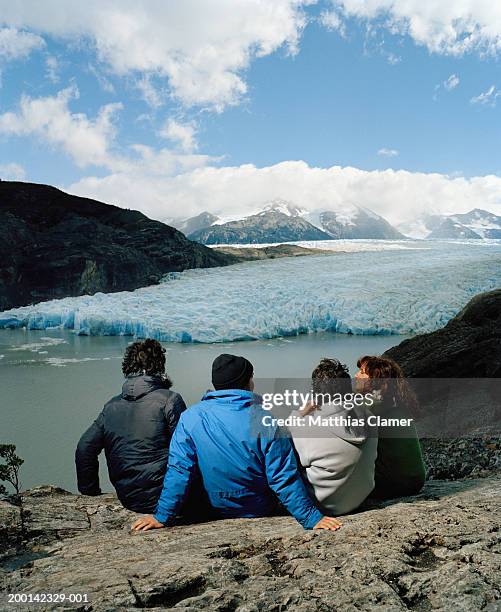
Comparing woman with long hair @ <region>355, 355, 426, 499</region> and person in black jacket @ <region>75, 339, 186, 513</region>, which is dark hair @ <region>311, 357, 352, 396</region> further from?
person in black jacket @ <region>75, 339, 186, 513</region>

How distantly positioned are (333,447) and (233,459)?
38cm

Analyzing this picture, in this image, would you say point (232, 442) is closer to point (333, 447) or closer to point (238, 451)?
point (238, 451)

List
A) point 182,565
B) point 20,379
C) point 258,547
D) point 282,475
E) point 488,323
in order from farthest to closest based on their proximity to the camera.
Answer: point 20,379 → point 488,323 → point 282,475 → point 258,547 → point 182,565

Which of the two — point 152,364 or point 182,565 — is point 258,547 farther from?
point 152,364

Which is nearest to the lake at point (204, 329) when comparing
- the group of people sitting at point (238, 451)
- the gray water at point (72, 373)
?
the gray water at point (72, 373)

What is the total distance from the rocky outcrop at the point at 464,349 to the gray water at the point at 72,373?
2.06 metres

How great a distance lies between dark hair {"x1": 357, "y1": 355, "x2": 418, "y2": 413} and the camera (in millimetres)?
2195

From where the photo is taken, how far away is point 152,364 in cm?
236

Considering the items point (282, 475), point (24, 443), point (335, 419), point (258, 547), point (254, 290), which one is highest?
→ point (254, 290)

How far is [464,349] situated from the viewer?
6.10 m

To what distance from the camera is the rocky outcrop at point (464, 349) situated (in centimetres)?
581

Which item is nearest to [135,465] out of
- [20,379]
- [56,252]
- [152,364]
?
[152,364]

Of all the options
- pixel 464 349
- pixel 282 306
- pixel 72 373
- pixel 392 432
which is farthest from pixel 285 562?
pixel 282 306

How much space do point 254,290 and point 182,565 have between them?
14728 millimetres
